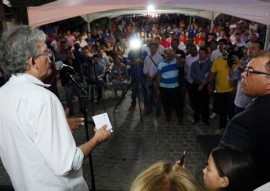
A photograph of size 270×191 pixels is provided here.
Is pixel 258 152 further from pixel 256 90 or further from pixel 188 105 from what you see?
pixel 188 105

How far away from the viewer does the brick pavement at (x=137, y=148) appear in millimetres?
4391

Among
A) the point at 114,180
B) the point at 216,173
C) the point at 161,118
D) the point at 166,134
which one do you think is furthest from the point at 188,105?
the point at 216,173

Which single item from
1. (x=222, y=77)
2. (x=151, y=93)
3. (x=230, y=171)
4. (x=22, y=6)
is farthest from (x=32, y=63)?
(x=22, y=6)

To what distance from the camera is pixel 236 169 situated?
164 centimetres

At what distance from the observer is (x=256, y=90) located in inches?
86.4

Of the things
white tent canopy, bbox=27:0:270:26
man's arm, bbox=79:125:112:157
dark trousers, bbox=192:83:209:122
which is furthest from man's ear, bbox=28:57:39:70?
dark trousers, bbox=192:83:209:122

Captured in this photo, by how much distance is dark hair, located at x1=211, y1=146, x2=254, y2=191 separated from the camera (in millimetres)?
1642

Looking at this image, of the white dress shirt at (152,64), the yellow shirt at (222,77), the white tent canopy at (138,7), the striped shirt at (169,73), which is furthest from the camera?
the white dress shirt at (152,64)

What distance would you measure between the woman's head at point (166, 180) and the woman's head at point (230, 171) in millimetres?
438

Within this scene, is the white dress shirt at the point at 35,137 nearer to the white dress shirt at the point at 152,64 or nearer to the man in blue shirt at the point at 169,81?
the man in blue shirt at the point at 169,81

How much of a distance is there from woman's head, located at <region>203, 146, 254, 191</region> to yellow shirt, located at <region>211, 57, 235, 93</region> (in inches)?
156

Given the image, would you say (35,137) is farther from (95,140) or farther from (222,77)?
(222,77)

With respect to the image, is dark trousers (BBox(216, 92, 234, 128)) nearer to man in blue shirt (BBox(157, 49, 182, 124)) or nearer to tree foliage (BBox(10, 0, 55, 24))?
man in blue shirt (BBox(157, 49, 182, 124))

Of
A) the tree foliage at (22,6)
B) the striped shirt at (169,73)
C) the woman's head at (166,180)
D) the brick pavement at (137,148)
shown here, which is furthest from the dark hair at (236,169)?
the tree foliage at (22,6)
